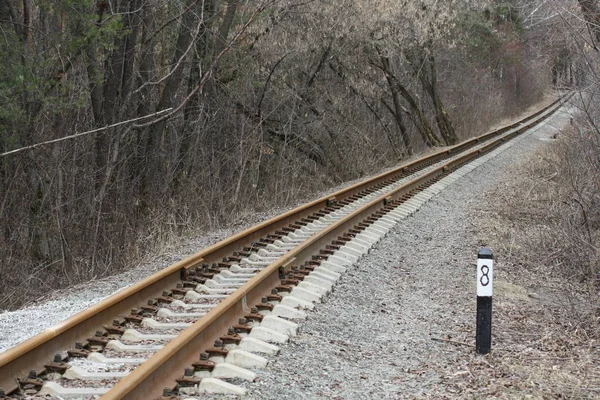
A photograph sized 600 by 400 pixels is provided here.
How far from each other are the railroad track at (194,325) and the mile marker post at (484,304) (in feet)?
4.41

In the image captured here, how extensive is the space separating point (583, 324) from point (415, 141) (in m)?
23.4

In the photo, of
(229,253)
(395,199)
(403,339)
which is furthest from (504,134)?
(403,339)

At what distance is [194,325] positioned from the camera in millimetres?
5559

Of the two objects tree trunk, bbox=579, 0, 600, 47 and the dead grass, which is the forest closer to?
tree trunk, bbox=579, 0, 600, 47

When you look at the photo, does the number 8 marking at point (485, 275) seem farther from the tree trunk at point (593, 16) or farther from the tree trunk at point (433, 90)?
the tree trunk at point (433, 90)

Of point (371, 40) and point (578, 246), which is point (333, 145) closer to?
point (371, 40)

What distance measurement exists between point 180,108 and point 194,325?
10.00 metres

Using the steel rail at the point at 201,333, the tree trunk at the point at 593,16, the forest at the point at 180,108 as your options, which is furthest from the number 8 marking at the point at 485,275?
the tree trunk at the point at 593,16

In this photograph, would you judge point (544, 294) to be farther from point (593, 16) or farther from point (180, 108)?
point (180, 108)

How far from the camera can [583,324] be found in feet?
23.0

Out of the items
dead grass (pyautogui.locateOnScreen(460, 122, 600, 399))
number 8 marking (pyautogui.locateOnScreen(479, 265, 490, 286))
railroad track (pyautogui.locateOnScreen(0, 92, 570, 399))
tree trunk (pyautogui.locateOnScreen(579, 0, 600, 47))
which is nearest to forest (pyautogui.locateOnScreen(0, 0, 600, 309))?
tree trunk (pyautogui.locateOnScreen(579, 0, 600, 47))

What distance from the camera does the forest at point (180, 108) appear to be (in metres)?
13.1

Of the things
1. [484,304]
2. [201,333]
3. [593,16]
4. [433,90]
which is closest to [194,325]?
[201,333]

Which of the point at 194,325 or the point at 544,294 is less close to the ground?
the point at 194,325
